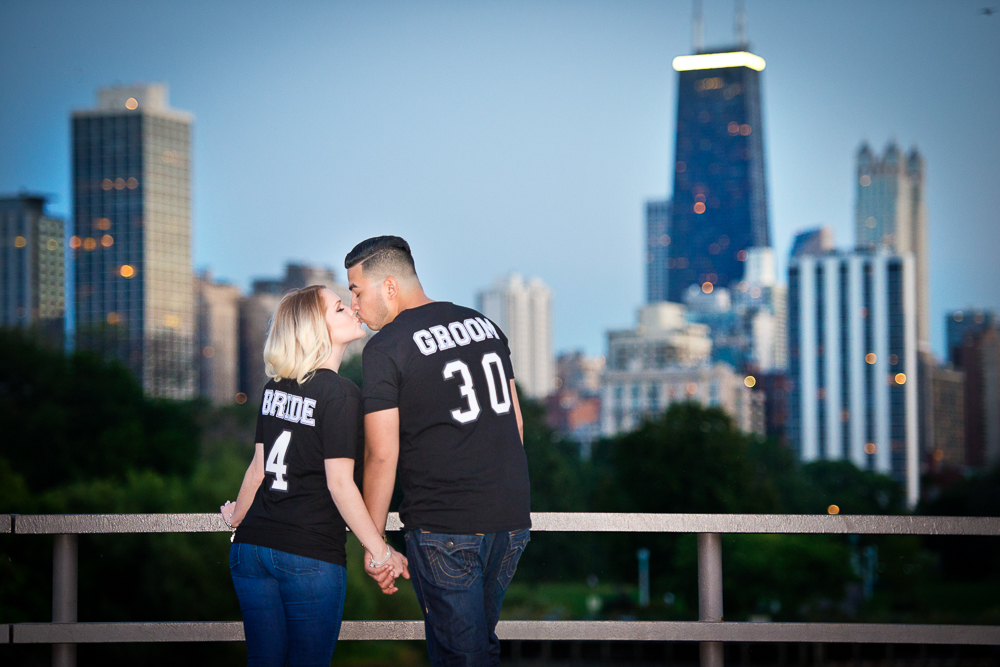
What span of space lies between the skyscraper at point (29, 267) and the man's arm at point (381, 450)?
92.5 m

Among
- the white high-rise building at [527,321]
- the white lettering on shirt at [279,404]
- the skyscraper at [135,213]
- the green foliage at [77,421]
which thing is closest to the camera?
the white lettering on shirt at [279,404]

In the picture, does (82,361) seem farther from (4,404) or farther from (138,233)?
(138,233)

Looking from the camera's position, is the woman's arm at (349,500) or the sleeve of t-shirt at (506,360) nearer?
the woman's arm at (349,500)

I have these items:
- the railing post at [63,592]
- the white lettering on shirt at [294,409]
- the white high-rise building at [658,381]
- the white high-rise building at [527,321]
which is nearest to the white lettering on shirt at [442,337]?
the white lettering on shirt at [294,409]

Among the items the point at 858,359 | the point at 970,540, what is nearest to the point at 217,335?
the point at 970,540

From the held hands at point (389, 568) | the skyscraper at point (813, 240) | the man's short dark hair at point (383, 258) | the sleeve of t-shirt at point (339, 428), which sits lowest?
the held hands at point (389, 568)

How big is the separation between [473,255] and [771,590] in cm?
9475

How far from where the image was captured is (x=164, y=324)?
10425 cm

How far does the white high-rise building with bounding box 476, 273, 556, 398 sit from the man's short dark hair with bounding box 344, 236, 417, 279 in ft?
552

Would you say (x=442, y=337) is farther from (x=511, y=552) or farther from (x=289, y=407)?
(x=511, y=552)

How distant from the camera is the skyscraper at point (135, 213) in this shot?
352ft

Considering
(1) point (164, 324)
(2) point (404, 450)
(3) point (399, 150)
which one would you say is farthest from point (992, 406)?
(2) point (404, 450)

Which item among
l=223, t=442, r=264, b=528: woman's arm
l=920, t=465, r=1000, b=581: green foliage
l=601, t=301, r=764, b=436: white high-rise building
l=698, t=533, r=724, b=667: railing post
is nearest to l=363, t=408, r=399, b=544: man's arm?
l=223, t=442, r=264, b=528: woman's arm

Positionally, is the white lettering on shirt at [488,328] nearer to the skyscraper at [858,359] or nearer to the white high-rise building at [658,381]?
the white high-rise building at [658,381]
